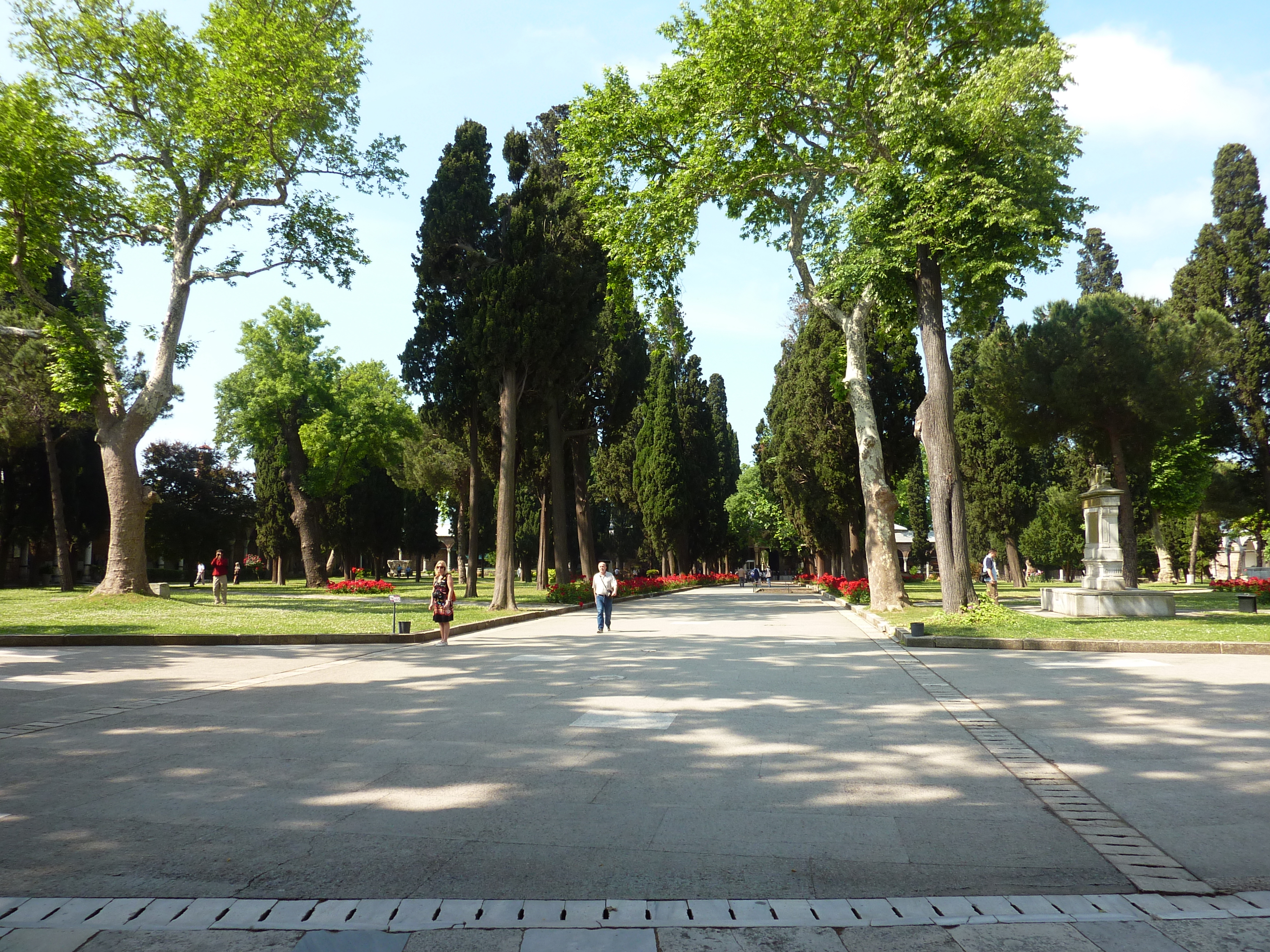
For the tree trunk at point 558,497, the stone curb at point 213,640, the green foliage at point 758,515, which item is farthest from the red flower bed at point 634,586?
the stone curb at point 213,640

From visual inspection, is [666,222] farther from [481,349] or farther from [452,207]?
[452,207]

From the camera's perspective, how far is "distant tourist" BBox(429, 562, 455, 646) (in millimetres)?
15102

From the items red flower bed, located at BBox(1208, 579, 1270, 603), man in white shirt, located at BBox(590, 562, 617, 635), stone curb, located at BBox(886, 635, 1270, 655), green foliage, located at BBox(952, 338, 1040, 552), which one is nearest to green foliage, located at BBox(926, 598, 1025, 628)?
stone curb, located at BBox(886, 635, 1270, 655)

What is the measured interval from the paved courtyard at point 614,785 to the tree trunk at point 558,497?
18968mm

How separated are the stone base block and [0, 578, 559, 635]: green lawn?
44.8 ft

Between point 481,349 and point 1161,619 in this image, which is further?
point 481,349

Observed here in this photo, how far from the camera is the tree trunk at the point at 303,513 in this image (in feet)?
130

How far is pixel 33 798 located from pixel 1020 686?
9115mm

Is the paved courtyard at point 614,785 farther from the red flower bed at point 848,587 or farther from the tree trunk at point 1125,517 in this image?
the tree trunk at point 1125,517

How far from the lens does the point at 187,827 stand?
4535mm

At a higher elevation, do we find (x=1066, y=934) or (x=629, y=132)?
(x=629, y=132)

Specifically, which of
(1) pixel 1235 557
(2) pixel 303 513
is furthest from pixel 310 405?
(1) pixel 1235 557

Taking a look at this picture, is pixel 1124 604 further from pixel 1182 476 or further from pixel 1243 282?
pixel 1182 476

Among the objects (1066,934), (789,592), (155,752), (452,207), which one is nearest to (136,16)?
(452,207)
